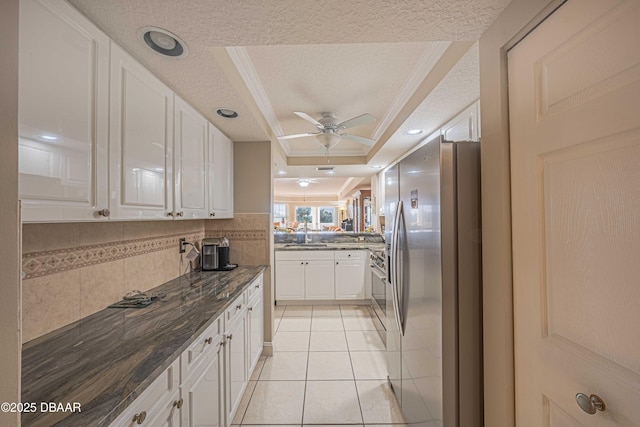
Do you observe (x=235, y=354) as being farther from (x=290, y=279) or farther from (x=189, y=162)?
(x=290, y=279)

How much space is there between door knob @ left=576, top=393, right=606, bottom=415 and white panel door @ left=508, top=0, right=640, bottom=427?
0.04 feet

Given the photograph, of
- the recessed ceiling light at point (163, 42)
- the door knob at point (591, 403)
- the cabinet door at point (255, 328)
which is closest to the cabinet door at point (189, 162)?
the recessed ceiling light at point (163, 42)

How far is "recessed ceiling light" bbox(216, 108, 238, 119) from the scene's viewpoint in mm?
2016

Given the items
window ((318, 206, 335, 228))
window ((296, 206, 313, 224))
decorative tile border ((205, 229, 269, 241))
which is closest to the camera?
decorative tile border ((205, 229, 269, 241))

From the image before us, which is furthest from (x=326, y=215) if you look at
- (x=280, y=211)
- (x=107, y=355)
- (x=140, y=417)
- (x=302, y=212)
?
(x=140, y=417)

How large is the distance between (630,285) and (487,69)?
0.98 meters

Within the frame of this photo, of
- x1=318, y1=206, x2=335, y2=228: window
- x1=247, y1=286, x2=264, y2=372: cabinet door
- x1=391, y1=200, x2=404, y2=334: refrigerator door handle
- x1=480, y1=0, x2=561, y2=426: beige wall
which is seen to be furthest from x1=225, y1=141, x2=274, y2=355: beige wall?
x1=318, y1=206, x2=335, y2=228: window

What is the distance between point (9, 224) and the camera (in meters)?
0.51

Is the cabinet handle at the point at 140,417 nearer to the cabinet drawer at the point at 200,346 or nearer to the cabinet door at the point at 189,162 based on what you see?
the cabinet drawer at the point at 200,346

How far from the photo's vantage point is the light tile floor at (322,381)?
1860 millimetres

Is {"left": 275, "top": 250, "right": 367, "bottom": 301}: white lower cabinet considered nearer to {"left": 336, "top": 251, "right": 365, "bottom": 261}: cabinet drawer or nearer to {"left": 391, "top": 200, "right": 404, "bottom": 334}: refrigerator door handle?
{"left": 336, "top": 251, "right": 365, "bottom": 261}: cabinet drawer

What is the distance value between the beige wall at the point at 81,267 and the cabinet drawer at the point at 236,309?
0.63m

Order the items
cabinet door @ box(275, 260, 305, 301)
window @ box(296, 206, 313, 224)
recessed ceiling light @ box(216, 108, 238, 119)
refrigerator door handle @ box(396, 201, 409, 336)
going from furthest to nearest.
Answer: window @ box(296, 206, 313, 224), cabinet door @ box(275, 260, 305, 301), recessed ceiling light @ box(216, 108, 238, 119), refrigerator door handle @ box(396, 201, 409, 336)

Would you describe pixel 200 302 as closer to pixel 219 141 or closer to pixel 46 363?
pixel 46 363
